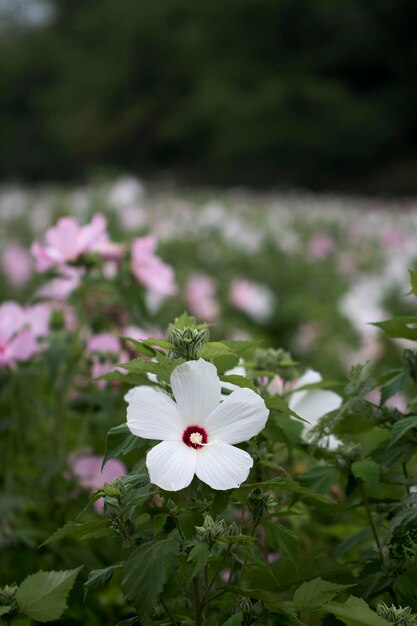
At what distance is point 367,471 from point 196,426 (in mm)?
207

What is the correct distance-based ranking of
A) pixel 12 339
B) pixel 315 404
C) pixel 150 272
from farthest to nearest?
pixel 150 272 < pixel 12 339 < pixel 315 404

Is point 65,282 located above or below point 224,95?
above

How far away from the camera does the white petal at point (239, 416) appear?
2.89 feet

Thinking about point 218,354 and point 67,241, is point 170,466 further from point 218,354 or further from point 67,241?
point 67,241

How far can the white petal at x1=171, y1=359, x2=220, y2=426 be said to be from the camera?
0.89m

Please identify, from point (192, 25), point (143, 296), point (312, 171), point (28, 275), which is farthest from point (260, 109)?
point (143, 296)

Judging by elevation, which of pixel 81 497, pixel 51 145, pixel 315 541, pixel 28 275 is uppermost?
pixel 81 497

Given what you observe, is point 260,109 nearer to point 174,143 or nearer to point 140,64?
point 174,143

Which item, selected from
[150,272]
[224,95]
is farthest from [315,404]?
[224,95]

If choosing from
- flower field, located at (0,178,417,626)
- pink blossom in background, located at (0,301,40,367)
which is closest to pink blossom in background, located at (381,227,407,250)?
flower field, located at (0,178,417,626)

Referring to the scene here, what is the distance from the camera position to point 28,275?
13.2 ft

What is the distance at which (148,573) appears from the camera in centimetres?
88

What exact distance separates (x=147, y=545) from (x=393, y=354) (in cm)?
231

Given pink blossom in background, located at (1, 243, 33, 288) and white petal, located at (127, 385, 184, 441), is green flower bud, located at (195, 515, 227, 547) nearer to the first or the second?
white petal, located at (127, 385, 184, 441)
